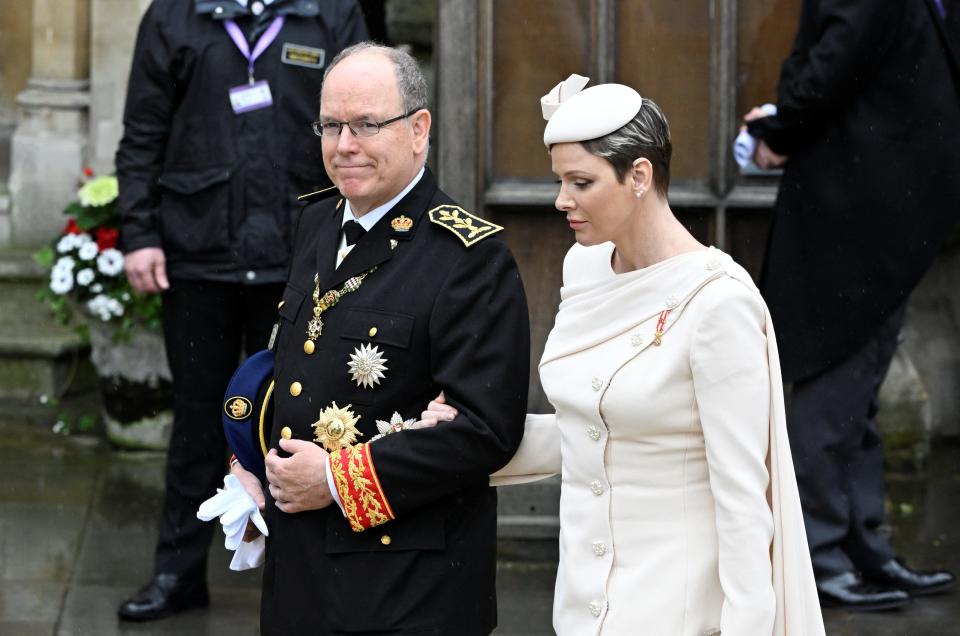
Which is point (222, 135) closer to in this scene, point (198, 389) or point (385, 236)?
point (198, 389)

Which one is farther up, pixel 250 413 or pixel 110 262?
pixel 250 413

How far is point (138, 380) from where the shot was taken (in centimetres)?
702

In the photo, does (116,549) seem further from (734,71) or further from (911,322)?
(911,322)

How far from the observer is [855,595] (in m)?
5.49

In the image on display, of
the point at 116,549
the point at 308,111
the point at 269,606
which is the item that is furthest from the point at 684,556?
the point at 116,549

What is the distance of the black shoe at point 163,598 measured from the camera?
5348 millimetres

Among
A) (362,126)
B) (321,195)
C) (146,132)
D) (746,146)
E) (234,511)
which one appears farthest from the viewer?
(746,146)

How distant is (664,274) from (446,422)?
1.71 feet

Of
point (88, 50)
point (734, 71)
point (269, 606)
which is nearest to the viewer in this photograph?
point (269, 606)

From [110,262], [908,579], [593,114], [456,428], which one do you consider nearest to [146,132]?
[110,262]

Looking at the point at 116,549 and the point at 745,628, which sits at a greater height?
the point at 745,628

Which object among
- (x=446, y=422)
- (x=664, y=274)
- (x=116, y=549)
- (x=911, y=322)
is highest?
(x=664, y=274)

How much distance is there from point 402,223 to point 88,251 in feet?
11.8

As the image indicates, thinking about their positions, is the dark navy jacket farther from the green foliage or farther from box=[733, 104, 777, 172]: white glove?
the green foliage
